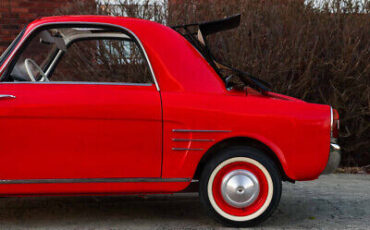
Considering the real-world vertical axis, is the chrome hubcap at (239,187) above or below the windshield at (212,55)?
below

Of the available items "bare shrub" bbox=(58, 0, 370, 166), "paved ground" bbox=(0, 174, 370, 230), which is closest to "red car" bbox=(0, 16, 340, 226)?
"paved ground" bbox=(0, 174, 370, 230)

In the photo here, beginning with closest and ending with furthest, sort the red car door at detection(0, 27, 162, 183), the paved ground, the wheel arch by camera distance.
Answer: the red car door at detection(0, 27, 162, 183) < the wheel arch < the paved ground

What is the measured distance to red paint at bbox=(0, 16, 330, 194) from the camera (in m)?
4.17

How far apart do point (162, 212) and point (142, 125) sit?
43.9 inches

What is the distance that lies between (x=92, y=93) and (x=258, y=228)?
1.65 metres

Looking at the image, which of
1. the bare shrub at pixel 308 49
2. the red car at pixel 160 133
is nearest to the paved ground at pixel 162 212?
the red car at pixel 160 133

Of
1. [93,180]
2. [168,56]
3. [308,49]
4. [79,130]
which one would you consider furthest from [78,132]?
[308,49]

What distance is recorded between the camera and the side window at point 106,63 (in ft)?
24.1

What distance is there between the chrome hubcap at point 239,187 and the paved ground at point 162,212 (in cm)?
27

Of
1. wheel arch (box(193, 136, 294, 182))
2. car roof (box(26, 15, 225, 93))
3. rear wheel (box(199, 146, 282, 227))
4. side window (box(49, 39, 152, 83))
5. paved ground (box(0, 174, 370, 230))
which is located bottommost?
paved ground (box(0, 174, 370, 230))

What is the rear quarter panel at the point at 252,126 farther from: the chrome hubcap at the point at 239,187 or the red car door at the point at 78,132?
the chrome hubcap at the point at 239,187

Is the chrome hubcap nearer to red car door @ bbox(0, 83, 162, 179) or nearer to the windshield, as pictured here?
red car door @ bbox(0, 83, 162, 179)

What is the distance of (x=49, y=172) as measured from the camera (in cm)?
419

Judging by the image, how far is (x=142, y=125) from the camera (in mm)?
4230
